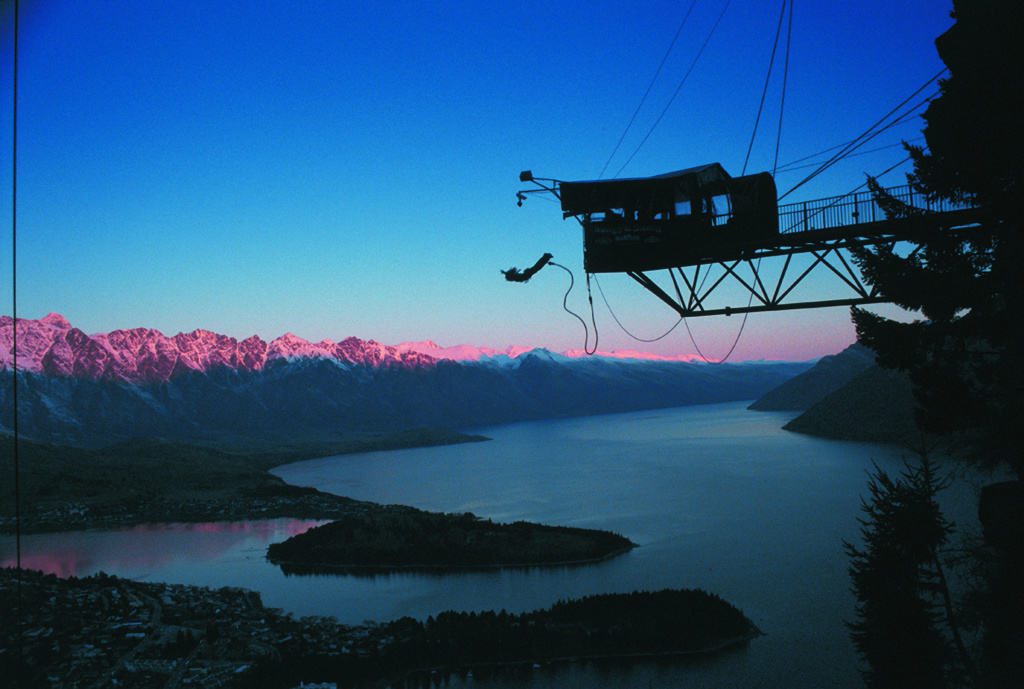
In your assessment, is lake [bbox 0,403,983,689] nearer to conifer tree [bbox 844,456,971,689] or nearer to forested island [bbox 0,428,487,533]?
forested island [bbox 0,428,487,533]

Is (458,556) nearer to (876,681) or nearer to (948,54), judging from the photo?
(876,681)

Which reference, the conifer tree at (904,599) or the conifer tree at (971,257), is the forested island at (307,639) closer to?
the conifer tree at (904,599)

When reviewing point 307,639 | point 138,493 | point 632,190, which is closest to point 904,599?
point 632,190

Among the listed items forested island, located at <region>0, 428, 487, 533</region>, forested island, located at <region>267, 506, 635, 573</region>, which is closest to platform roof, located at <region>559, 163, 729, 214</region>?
forested island, located at <region>267, 506, 635, 573</region>

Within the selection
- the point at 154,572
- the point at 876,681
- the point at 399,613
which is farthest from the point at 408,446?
the point at 876,681

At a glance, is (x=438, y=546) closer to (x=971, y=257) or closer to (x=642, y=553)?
(x=642, y=553)

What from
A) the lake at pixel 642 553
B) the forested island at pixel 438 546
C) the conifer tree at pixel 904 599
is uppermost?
the conifer tree at pixel 904 599

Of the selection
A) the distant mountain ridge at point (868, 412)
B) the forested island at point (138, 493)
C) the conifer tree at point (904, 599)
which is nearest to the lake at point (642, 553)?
the forested island at point (138, 493)
